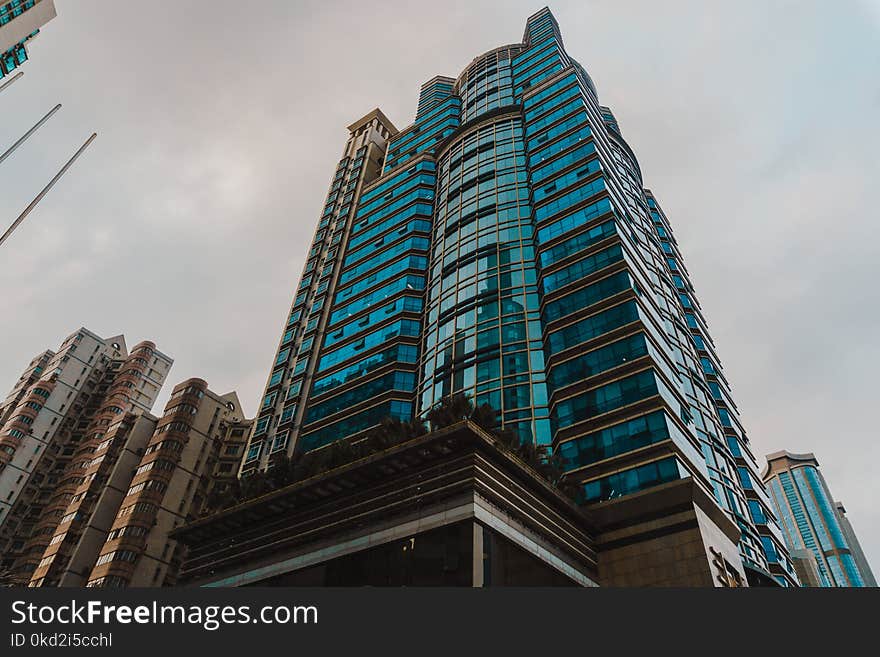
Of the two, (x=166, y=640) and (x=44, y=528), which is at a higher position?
(x=44, y=528)

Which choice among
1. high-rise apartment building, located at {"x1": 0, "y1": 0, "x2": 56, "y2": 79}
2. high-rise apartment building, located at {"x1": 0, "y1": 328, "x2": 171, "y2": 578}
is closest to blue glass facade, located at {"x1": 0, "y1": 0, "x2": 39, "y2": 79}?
high-rise apartment building, located at {"x1": 0, "y1": 0, "x2": 56, "y2": 79}

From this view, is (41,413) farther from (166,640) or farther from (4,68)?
(166,640)

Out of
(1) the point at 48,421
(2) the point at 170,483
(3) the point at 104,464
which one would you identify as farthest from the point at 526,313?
(1) the point at 48,421

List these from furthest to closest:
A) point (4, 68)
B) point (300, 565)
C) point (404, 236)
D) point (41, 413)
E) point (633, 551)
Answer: point (41, 413) < point (4, 68) < point (404, 236) < point (633, 551) < point (300, 565)

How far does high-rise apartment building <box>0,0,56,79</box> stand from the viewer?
3307 inches

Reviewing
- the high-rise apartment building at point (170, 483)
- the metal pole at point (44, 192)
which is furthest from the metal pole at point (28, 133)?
the high-rise apartment building at point (170, 483)

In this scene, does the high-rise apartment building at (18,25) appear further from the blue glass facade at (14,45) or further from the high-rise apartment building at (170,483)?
the high-rise apartment building at (170,483)

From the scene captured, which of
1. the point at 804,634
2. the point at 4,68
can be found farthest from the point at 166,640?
the point at 4,68

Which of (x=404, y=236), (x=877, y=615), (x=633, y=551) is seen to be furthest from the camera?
(x=404, y=236)

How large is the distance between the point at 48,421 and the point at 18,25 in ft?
191

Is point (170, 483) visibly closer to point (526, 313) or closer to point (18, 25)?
point (526, 313)

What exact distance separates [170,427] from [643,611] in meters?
73.8

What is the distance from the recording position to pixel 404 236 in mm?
71000

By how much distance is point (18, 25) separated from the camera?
288 ft
